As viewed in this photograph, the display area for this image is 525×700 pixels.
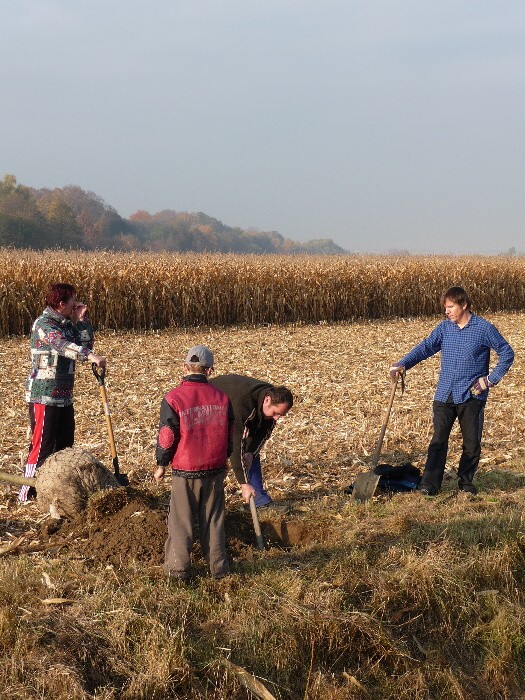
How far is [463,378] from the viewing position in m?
6.55

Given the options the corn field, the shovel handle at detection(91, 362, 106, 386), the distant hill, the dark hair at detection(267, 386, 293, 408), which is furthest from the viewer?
the distant hill

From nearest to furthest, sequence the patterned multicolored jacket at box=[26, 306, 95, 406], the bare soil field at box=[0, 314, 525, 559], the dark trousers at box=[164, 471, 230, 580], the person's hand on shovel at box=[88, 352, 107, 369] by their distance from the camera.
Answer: the dark trousers at box=[164, 471, 230, 580] < the person's hand on shovel at box=[88, 352, 107, 369] < the patterned multicolored jacket at box=[26, 306, 95, 406] < the bare soil field at box=[0, 314, 525, 559]

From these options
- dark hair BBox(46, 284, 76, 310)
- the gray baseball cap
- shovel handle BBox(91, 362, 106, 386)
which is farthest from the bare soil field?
dark hair BBox(46, 284, 76, 310)

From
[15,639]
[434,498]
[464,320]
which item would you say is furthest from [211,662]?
[464,320]

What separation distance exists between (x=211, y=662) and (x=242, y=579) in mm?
843

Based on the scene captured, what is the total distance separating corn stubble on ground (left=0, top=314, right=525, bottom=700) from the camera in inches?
153

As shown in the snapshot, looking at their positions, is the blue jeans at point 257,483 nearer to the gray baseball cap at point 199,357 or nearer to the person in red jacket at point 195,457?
the person in red jacket at point 195,457

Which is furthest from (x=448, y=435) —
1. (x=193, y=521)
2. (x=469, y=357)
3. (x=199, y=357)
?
(x=199, y=357)

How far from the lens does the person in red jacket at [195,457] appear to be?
14.5 feet

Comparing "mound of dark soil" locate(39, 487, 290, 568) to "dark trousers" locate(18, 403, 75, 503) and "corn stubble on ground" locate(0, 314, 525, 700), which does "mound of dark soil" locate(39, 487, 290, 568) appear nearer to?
"corn stubble on ground" locate(0, 314, 525, 700)

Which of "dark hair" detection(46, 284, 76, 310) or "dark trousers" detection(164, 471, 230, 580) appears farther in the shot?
"dark hair" detection(46, 284, 76, 310)

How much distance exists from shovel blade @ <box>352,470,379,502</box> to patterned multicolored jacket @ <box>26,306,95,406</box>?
2472mm

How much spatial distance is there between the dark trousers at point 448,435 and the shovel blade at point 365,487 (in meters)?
0.54

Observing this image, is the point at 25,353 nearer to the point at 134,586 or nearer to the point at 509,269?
the point at 134,586
